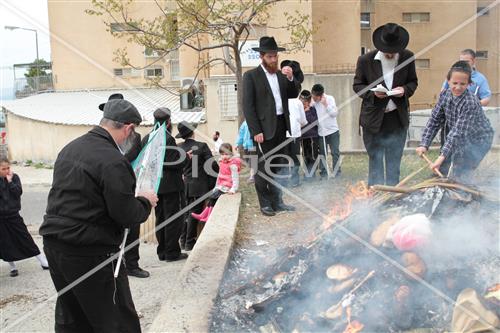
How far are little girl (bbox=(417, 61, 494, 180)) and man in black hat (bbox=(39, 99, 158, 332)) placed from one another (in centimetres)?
315

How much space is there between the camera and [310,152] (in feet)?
31.7

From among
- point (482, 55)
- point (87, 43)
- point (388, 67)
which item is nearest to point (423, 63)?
point (482, 55)

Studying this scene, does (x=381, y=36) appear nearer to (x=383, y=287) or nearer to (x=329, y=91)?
(x=383, y=287)

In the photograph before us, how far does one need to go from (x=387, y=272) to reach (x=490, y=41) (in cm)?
3474

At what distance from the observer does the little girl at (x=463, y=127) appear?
5.04 meters

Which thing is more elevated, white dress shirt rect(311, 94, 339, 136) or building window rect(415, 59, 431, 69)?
building window rect(415, 59, 431, 69)

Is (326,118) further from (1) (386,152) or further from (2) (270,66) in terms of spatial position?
(2) (270,66)

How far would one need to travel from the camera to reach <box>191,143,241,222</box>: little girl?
7.50 meters

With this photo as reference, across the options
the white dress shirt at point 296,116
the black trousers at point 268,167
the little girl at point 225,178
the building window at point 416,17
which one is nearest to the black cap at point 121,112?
the black trousers at point 268,167

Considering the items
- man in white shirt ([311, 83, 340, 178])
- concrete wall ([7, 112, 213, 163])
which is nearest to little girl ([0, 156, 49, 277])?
man in white shirt ([311, 83, 340, 178])

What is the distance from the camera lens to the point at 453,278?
10.8ft

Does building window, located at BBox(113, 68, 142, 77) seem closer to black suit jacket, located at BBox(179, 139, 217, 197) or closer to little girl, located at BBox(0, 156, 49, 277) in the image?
black suit jacket, located at BBox(179, 139, 217, 197)

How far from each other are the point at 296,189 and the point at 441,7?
27466 millimetres

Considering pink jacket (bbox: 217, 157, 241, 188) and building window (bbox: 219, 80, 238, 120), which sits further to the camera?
building window (bbox: 219, 80, 238, 120)
